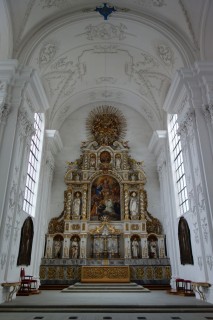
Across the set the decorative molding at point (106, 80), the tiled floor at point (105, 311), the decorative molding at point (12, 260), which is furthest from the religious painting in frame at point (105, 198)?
the tiled floor at point (105, 311)

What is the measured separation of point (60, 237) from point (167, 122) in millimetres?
8479

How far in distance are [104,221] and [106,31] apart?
370 inches

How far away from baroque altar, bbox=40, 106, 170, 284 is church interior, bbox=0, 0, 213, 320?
57 mm

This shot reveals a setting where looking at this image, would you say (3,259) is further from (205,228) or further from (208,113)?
(208,113)

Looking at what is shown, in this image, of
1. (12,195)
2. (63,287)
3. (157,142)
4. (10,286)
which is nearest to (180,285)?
(63,287)

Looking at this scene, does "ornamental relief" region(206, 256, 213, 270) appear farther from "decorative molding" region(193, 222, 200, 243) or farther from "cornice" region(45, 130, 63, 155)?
"cornice" region(45, 130, 63, 155)

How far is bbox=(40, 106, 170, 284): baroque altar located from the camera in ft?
41.2

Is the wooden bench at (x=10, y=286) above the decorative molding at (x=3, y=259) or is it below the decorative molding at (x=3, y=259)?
below

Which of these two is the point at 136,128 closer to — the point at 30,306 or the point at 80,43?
the point at 80,43

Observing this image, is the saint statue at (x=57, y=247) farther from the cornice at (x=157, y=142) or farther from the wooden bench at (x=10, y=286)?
the cornice at (x=157, y=142)

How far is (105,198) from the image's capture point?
1459 cm

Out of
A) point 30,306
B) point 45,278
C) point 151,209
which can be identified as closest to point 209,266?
point 30,306

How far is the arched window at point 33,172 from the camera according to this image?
1151cm

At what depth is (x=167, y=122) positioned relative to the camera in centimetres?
1410
